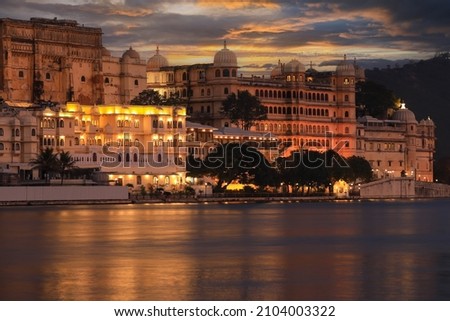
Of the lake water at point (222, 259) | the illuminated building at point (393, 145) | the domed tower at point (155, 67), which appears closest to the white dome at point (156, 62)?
the domed tower at point (155, 67)

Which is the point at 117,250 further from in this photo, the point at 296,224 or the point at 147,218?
the point at 147,218

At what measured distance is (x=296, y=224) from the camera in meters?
87.2

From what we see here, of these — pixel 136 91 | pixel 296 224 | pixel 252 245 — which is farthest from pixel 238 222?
pixel 136 91

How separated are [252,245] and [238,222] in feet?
82.6

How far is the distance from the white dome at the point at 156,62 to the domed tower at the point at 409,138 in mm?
38272

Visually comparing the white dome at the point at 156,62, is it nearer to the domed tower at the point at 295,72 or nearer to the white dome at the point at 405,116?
the domed tower at the point at 295,72

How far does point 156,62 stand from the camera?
178375 millimetres

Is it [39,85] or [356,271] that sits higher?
[39,85]

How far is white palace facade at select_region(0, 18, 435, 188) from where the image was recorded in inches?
5310

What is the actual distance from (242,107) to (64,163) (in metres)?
41.6

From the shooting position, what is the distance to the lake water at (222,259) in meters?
42.8

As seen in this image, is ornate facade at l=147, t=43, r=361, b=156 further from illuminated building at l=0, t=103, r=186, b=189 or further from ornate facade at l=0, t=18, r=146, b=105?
illuminated building at l=0, t=103, r=186, b=189

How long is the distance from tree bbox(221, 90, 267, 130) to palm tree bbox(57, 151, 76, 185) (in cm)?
3567

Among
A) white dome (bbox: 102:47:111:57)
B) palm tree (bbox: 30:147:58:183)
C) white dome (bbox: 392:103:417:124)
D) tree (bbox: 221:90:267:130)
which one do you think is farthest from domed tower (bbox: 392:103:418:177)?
A: palm tree (bbox: 30:147:58:183)
